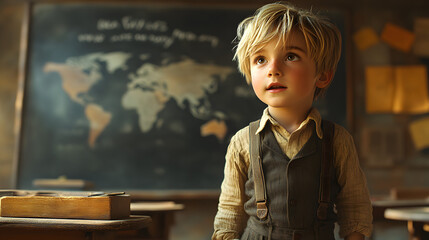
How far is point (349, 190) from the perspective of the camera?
1.03m

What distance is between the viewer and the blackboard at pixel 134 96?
399 centimetres

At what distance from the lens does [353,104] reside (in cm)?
414

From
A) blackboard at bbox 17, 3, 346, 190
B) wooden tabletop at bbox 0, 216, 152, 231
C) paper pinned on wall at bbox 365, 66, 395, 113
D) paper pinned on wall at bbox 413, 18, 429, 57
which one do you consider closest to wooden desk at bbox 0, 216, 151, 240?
wooden tabletop at bbox 0, 216, 152, 231

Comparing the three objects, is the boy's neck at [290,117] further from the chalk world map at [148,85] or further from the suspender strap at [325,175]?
the chalk world map at [148,85]

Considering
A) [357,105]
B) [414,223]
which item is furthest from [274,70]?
[357,105]

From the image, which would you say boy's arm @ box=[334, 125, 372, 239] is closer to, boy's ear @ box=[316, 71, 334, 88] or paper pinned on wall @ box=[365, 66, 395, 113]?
boy's ear @ box=[316, 71, 334, 88]

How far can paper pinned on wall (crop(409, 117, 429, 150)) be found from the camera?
414 centimetres

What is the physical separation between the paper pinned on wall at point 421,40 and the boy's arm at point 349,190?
11.9 ft

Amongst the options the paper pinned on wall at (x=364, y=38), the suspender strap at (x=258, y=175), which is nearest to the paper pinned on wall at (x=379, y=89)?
the paper pinned on wall at (x=364, y=38)

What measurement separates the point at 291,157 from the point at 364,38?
3.53 metres

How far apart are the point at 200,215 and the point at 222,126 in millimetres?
818

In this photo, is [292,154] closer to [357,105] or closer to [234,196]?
[234,196]

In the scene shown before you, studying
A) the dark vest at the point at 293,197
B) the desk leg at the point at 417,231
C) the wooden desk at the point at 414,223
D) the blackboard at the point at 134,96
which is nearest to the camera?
the dark vest at the point at 293,197

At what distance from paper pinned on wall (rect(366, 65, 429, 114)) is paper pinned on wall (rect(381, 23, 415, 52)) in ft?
0.75
